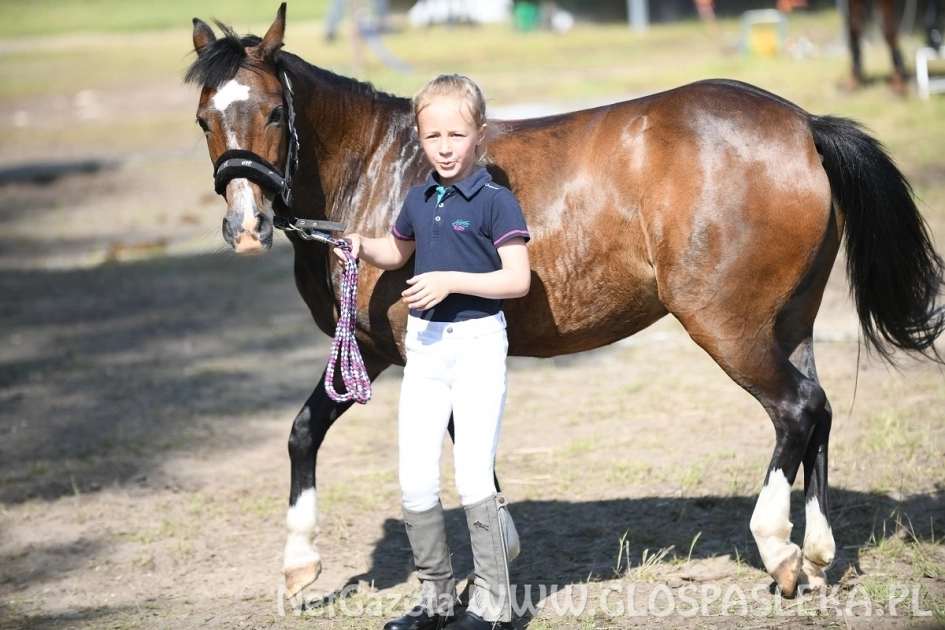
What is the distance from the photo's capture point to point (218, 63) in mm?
3566

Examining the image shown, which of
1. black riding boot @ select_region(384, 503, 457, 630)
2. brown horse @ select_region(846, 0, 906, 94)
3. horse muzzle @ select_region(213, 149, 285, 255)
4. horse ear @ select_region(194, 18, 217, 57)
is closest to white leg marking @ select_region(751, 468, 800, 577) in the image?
black riding boot @ select_region(384, 503, 457, 630)

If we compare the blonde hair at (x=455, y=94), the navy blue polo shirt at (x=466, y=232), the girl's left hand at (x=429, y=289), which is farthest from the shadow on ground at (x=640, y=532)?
the blonde hair at (x=455, y=94)

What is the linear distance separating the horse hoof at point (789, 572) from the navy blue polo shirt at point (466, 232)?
141 centimetres

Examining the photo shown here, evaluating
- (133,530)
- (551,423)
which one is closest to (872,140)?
(551,423)

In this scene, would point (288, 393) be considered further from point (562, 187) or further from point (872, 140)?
point (872, 140)

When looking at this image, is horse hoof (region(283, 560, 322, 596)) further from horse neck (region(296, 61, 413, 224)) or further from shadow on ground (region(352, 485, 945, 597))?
horse neck (region(296, 61, 413, 224))

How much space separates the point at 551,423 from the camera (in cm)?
626

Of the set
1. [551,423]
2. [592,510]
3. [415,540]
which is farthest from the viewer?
[551,423]

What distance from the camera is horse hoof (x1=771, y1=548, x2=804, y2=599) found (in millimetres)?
3760

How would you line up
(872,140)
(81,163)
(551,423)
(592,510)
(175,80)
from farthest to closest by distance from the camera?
(175,80), (81,163), (551,423), (592,510), (872,140)

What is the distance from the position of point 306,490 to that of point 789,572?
1876mm

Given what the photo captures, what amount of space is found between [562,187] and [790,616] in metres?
1.76

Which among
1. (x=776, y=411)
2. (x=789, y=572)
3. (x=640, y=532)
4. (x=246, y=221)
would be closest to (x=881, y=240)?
(x=776, y=411)

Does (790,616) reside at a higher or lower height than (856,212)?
lower
